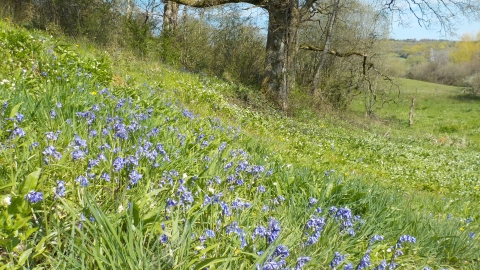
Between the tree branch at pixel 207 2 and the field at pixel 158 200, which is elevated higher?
the tree branch at pixel 207 2

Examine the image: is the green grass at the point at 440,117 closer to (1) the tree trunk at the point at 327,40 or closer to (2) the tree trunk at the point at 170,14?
(1) the tree trunk at the point at 327,40

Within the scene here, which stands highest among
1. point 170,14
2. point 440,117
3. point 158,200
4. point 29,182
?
point 170,14

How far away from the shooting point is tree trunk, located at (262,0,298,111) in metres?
13.8

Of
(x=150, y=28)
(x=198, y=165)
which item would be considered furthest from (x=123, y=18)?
(x=198, y=165)

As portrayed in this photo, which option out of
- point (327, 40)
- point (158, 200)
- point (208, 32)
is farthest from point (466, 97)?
point (158, 200)

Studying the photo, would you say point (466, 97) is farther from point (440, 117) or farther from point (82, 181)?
point (82, 181)

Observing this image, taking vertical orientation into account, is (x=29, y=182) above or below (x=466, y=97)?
below

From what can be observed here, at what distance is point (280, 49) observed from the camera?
1449 centimetres

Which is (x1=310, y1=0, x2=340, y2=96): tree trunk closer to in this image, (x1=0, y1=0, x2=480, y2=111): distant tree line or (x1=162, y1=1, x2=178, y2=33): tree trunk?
(x1=0, y1=0, x2=480, y2=111): distant tree line

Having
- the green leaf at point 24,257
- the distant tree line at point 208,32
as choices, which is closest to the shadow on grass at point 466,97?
the distant tree line at point 208,32

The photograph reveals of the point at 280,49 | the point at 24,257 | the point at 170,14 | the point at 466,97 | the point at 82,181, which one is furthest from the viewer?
the point at 466,97

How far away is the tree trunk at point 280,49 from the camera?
13.8 m

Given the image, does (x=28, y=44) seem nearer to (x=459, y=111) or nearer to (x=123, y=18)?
(x=123, y=18)

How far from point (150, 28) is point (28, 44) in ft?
31.3
